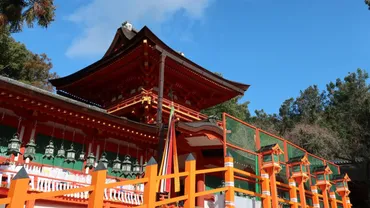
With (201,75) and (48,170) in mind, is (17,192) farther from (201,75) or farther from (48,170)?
(201,75)

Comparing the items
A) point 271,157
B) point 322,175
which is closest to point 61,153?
point 271,157

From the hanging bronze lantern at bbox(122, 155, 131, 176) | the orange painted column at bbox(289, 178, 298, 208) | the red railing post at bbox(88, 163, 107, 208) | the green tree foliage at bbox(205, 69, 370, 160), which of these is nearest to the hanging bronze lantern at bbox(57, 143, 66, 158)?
the hanging bronze lantern at bbox(122, 155, 131, 176)

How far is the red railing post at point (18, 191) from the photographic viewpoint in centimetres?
412

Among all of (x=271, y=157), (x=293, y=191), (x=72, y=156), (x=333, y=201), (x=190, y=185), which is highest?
(x=72, y=156)

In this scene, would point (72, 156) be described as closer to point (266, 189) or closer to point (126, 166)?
point (126, 166)

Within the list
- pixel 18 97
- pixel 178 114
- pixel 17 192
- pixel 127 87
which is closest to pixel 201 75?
pixel 178 114

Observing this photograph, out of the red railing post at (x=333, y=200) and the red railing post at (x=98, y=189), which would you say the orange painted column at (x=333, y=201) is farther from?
the red railing post at (x=98, y=189)

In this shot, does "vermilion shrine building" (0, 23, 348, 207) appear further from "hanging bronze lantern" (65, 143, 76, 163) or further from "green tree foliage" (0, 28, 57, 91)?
"green tree foliage" (0, 28, 57, 91)

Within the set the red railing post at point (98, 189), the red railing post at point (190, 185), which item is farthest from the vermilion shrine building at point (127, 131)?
the red railing post at point (98, 189)

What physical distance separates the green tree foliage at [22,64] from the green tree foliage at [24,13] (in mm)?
19547

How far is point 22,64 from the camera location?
33.5 metres

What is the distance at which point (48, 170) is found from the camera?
32.2 feet

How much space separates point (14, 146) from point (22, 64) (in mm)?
27461

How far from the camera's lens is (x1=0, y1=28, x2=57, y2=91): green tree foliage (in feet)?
104
